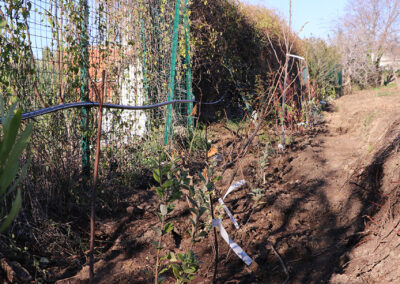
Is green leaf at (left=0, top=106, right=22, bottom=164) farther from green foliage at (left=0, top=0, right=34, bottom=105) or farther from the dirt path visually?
green foliage at (left=0, top=0, right=34, bottom=105)

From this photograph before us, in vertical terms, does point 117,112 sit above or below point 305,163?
above

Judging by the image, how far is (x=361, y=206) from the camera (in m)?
2.81

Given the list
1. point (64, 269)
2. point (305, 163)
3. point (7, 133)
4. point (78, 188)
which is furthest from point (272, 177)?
point (7, 133)

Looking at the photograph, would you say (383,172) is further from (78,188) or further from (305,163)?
(78,188)

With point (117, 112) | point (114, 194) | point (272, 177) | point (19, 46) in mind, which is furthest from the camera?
point (272, 177)

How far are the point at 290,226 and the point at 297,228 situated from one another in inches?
2.6

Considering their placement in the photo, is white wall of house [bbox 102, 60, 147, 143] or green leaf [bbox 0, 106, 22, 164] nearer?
green leaf [bbox 0, 106, 22, 164]

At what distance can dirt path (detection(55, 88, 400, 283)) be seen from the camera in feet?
7.05

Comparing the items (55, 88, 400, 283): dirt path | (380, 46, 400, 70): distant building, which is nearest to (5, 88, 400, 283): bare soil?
(55, 88, 400, 283): dirt path

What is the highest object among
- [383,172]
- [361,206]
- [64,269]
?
[383,172]

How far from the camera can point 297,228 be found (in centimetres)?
269

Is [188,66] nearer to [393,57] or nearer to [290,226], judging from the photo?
[290,226]

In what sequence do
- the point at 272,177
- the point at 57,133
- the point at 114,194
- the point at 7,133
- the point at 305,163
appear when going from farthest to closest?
1. the point at 305,163
2. the point at 272,177
3. the point at 114,194
4. the point at 57,133
5. the point at 7,133

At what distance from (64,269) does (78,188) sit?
0.76 metres
